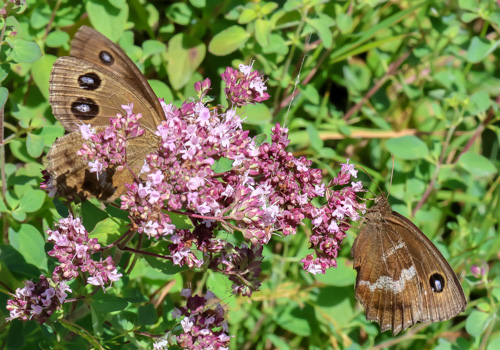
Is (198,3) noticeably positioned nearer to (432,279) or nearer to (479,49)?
(479,49)

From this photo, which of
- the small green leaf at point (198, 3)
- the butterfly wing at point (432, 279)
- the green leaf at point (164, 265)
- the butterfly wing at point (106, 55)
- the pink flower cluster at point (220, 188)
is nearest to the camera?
the pink flower cluster at point (220, 188)

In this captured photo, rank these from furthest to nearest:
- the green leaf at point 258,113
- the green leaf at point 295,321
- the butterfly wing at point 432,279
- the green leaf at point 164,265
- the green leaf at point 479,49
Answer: the green leaf at point 479,49, the green leaf at point 295,321, the green leaf at point 258,113, the butterfly wing at point 432,279, the green leaf at point 164,265

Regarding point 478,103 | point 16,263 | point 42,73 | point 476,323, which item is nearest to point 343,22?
point 478,103

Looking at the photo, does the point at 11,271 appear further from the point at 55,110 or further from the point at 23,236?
the point at 55,110

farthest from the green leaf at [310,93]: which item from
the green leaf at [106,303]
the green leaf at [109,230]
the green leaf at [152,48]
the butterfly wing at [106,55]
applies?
the green leaf at [106,303]

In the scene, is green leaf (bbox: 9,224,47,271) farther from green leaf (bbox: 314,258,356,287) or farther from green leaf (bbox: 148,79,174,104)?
green leaf (bbox: 314,258,356,287)

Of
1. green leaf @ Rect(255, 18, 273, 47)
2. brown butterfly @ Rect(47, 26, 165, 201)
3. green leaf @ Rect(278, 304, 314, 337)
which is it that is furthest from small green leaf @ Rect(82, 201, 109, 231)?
green leaf @ Rect(278, 304, 314, 337)

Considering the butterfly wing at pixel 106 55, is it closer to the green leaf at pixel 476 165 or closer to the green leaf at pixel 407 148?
the green leaf at pixel 407 148
